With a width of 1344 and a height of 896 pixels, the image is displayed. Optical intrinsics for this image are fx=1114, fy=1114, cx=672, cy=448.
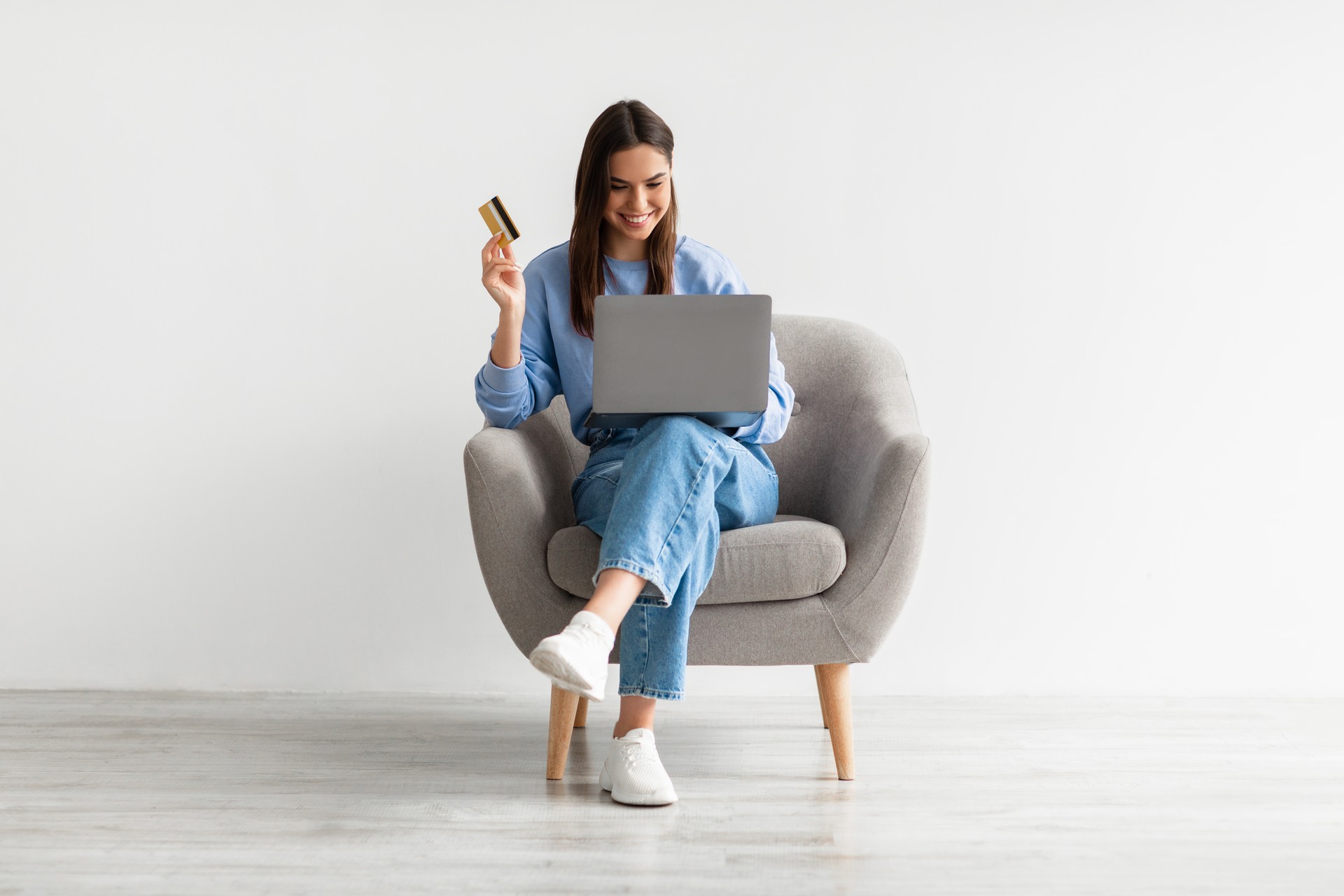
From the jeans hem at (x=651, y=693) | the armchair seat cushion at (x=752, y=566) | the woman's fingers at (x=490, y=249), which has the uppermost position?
the woman's fingers at (x=490, y=249)

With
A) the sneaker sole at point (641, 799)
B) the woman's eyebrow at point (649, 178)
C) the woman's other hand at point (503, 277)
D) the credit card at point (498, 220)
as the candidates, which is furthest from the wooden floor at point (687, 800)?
the woman's eyebrow at point (649, 178)

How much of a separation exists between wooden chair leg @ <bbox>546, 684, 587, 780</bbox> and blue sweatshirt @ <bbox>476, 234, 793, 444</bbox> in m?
0.47

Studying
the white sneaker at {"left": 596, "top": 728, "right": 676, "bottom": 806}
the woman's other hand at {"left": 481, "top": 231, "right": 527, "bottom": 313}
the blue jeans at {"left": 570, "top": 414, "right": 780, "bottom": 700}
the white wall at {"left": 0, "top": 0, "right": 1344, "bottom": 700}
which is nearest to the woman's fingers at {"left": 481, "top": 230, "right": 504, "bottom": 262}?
the woman's other hand at {"left": 481, "top": 231, "right": 527, "bottom": 313}

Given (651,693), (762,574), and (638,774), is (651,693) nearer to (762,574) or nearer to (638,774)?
(638,774)

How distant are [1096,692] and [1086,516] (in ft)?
1.30

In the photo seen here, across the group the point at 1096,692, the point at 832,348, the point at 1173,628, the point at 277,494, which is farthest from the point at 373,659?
the point at 1173,628

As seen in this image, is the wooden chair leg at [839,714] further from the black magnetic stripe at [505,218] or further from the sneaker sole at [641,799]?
the black magnetic stripe at [505,218]

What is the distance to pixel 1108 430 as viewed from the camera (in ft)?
8.25

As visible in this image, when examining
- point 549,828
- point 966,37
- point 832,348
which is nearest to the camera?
point 549,828

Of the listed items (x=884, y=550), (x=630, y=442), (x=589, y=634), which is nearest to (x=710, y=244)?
(x=630, y=442)

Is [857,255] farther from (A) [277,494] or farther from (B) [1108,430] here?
(A) [277,494]

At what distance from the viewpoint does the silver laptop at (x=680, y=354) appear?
1710mm

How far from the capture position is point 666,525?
5.36ft

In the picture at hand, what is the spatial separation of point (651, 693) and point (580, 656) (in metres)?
0.24
